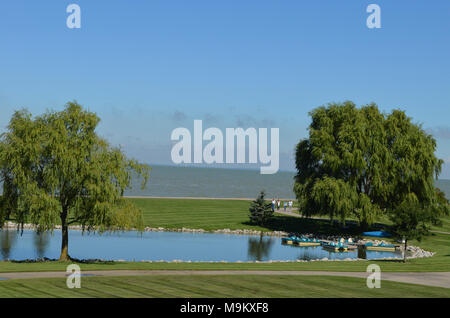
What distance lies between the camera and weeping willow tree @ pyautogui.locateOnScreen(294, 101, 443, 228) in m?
54.6

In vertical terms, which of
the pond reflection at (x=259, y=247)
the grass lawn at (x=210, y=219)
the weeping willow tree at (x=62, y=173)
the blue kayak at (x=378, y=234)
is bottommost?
the pond reflection at (x=259, y=247)

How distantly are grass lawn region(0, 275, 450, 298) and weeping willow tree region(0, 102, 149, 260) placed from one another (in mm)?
7572

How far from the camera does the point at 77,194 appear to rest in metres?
35.0

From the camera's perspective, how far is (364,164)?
54.9 m

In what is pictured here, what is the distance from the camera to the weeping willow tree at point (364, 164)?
54.6 meters

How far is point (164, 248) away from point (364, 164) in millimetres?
22294

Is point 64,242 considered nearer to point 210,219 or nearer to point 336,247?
point 336,247

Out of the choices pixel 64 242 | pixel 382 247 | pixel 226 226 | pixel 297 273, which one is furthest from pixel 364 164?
pixel 64 242

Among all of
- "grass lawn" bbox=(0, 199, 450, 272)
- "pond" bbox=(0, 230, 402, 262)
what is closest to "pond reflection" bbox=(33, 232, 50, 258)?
"pond" bbox=(0, 230, 402, 262)

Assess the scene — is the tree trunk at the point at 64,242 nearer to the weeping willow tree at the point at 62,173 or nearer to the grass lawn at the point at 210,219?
the weeping willow tree at the point at 62,173

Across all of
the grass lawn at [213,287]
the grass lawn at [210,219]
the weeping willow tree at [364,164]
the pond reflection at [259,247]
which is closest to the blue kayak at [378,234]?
the weeping willow tree at [364,164]

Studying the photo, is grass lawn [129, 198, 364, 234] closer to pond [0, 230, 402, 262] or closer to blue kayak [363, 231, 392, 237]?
blue kayak [363, 231, 392, 237]

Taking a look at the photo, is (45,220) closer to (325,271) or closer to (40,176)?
(40,176)

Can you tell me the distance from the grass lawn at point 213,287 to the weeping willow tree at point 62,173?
24.8ft
